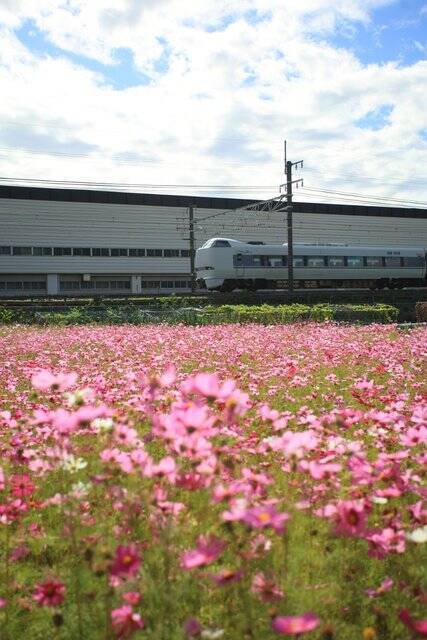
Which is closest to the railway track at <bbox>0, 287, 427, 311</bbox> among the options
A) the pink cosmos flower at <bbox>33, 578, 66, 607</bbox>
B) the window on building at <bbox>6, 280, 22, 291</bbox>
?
the window on building at <bbox>6, 280, 22, 291</bbox>

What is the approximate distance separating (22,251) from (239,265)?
2180cm

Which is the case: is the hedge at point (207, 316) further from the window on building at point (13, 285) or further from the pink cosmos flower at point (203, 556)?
the window on building at point (13, 285)

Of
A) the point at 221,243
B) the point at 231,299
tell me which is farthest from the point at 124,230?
the point at 231,299

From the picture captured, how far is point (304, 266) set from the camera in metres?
35.2

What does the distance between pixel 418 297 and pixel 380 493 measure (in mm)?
31791

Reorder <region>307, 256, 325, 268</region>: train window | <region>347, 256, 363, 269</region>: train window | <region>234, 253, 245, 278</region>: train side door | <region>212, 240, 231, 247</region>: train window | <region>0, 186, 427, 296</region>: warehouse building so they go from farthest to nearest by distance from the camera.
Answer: <region>0, 186, 427, 296</region>: warehouse building
<region>347, 256, 363, 269</region>: train window
<region>307, 256, 325, 268</region>: train window
<region>234, 253, 245, 278</region>: train side door
<region>212, 240, 231, 247</region>: train window

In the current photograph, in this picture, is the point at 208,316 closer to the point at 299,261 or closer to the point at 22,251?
the point at 299,261

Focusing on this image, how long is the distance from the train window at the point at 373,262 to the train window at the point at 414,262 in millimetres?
2408

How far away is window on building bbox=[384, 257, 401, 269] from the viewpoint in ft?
127

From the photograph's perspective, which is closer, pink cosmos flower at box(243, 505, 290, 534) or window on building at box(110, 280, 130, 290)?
pink cosmos flower at box(243, 505, 290, 534)

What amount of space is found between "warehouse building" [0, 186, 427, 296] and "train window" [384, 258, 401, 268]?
14710 mm

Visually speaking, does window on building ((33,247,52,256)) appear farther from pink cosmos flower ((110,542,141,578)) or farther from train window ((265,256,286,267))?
pink cosmos flower ((110,542,141,578))

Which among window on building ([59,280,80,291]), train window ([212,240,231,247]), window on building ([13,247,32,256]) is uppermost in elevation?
window on building ([13,247,32,256])

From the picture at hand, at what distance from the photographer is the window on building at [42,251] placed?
47469 millimetres
